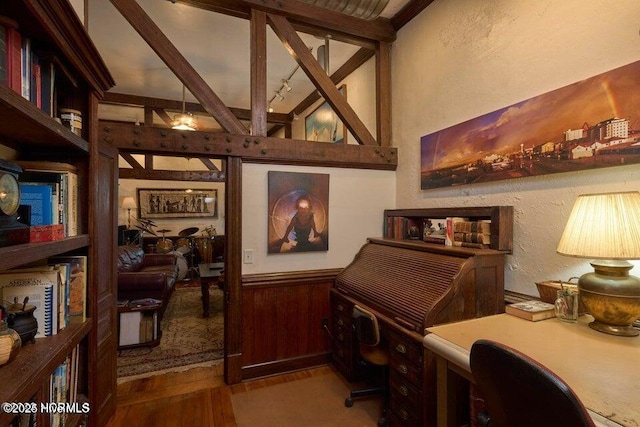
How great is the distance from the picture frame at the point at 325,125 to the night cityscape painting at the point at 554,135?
1676 millimetres

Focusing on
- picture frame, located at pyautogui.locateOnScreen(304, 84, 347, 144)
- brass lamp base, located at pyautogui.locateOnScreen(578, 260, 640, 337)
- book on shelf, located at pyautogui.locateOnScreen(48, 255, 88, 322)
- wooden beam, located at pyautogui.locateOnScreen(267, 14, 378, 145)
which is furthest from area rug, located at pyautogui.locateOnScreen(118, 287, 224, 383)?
brass lamp base, located at pyautogui.locateOnScreen(578, 260, 640, 337)

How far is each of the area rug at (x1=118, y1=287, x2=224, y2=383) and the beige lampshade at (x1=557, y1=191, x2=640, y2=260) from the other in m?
3.00

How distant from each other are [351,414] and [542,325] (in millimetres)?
1422

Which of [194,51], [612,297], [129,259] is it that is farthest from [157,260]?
[612,297]

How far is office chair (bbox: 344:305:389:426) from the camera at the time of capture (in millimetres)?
2009

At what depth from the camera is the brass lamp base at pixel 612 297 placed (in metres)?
1.29

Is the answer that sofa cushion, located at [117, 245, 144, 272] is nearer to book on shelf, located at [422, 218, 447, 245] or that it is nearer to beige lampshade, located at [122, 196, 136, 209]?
→ beige lampshade, located at [122, 196, 136, 209]

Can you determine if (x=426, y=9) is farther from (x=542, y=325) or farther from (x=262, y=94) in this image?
(x=542, y=325)

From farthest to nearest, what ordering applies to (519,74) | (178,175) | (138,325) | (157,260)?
(178,175)
(157,260)
(138,325)
(519,74)

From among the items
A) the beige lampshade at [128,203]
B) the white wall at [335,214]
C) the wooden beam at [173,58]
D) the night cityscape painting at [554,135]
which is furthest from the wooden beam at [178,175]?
the night cityscape painting at [554,135]

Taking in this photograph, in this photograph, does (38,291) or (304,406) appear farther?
(304,406)

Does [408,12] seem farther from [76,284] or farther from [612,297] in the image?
[76,284]

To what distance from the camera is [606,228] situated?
127 centimetres

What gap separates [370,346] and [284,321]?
90 centimetres
